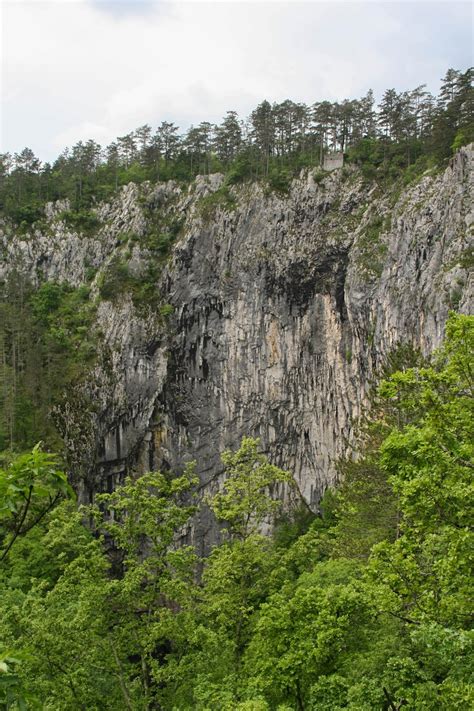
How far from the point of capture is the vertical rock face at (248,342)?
34.5 metres

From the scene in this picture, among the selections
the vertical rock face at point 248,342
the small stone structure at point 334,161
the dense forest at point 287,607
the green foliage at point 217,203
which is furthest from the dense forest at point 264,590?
the green foliage at point 217,203

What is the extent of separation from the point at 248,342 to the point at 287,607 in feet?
94.6

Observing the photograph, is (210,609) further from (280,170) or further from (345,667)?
(280,170)

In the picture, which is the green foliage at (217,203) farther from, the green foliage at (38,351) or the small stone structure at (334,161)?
the green foliage at (38,351)

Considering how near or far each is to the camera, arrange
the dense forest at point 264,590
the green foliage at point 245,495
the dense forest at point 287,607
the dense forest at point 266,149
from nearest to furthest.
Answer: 1. the dense forest at point 264,590
2. the dense forest at point 287,607
3. the green foliage at point 245,495
4. the dense forest at point 266,149

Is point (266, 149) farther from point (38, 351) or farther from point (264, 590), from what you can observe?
point (264, 590)

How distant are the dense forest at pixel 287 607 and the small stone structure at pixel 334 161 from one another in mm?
26342

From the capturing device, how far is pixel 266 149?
43406 mm

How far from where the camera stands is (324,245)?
34938mm

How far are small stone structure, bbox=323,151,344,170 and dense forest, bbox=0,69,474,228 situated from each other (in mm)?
663

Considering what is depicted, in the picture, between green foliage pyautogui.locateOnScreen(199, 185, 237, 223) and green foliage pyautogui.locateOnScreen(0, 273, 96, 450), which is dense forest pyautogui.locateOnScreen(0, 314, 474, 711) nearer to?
green foliage pyautogui.locateOnScreen(0, 273, 96, 450)

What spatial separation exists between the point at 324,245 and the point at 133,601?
90.4 ft

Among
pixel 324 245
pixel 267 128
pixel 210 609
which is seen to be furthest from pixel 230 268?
pixel 210 609

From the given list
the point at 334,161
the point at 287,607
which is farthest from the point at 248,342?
the point at 287,607
